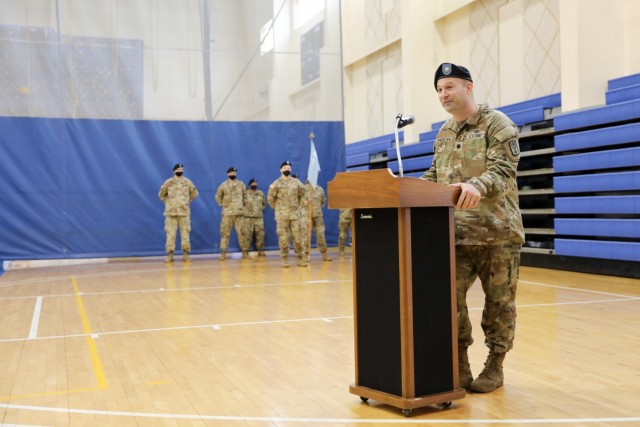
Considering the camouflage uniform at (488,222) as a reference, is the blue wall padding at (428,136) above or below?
above

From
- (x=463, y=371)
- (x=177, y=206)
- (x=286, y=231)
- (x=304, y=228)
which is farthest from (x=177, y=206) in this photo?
(x=463, y=371)

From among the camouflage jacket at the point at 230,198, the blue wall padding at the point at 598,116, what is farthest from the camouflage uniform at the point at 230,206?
the blue wall padding at the point at 598,116

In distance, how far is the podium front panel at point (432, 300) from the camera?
2736 millimetres

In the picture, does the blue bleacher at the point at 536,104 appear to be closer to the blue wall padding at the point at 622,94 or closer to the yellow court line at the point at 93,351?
the blue wall padding at the point at 622,94

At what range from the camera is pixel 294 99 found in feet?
44.3

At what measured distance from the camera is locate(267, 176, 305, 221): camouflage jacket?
10773mm

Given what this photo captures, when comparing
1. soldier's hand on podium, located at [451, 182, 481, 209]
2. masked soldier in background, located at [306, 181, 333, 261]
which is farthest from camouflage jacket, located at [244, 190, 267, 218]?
soldier's hand on podium, located at [451, 182, 481, 209]

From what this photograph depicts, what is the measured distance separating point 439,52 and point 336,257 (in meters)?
3.90

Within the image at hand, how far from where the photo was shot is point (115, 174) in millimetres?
12141

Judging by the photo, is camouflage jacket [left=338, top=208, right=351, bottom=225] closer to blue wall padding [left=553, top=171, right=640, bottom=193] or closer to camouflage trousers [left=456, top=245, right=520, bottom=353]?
blue wall padding [left=553, top=171, right=640, bottom=193]

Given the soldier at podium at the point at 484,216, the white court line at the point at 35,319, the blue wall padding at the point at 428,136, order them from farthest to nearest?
the blue wall padding at the point at 428,136, the white court line at the point at 35,319, the soldier at podium at the point at 484,216

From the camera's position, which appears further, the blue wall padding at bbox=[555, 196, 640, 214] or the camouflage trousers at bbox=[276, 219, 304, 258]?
the camouflage trousers at bbox=[276, 219, 304, 258]

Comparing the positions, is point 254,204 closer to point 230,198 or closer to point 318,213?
point 230,198

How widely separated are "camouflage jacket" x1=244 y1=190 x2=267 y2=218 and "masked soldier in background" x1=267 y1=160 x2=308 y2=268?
1651 mm
